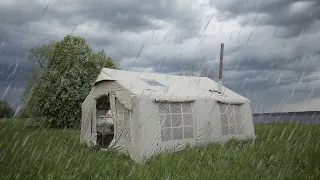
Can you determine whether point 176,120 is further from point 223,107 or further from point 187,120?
point 223,107

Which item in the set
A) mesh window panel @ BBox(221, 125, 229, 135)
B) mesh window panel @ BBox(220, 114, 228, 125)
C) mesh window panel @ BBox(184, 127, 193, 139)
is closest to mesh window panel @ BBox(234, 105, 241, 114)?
mesh window panel @ BBox(220, 114, 228, 125)

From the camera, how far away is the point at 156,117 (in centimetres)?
1067

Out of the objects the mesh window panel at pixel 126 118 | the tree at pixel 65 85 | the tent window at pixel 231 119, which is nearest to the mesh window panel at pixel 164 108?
the mesh window panel at pixel 126 118

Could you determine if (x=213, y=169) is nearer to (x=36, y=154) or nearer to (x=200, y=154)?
(x=200, y=154)

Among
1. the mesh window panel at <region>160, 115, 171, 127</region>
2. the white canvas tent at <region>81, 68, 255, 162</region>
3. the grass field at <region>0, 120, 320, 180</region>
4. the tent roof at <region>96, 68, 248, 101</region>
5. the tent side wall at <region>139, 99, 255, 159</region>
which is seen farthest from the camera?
the tent roof at <region>96, 68, 248, 101</region>

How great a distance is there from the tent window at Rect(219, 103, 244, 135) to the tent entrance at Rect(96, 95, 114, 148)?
4.69m

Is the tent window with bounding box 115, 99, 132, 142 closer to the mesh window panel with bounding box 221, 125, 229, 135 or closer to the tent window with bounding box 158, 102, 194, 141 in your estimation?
the tent window with bounding box 158, 102, 194, 141

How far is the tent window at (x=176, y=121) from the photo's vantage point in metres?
10.9

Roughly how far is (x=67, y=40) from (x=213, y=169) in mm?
22907

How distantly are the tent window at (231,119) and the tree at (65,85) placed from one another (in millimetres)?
12523

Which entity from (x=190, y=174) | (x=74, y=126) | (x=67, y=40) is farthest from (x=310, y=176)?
(x=67, y=40)

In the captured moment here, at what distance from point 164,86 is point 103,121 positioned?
337 centimetres

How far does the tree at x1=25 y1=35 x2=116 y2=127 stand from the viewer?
2338cm

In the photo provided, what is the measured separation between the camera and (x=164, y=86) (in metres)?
12.3
